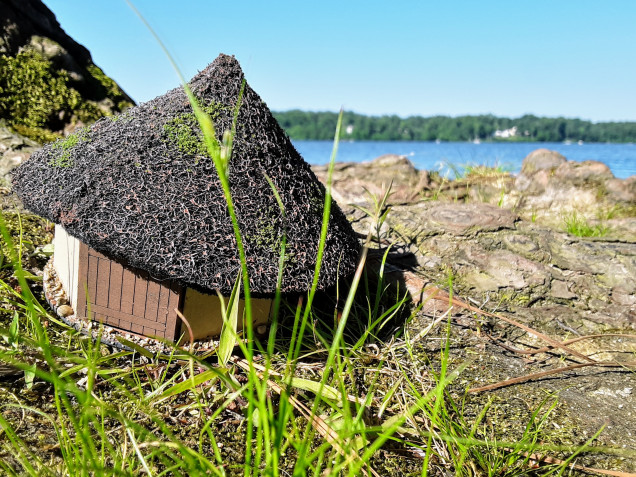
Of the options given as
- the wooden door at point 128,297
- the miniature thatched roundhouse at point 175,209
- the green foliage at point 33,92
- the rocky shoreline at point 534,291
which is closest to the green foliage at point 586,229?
the rocky shoreline at point 534,291

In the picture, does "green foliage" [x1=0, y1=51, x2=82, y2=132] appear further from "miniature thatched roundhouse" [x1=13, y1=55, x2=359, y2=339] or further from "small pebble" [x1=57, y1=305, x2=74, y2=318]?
"small pebble" [x1=57, y1=305, x2=74, y2=318]

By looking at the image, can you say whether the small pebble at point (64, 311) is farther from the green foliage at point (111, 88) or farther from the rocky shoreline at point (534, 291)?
the green foliage at point (111, 88)

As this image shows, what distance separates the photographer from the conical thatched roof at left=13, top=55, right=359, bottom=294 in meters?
2.14

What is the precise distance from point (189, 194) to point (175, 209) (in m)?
0.09

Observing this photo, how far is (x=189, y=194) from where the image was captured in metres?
2.25

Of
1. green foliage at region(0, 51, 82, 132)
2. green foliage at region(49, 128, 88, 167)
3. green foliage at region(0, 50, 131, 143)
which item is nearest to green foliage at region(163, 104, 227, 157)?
green foliage at region(49, 128, 88, 167)

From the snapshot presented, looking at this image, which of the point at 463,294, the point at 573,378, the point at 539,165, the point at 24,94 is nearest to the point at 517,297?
the point at 463,294

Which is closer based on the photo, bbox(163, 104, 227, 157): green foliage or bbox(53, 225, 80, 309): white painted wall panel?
bbox(163, 104, 227, 157): green foliage

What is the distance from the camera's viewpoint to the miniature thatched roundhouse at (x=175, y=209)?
2145 mm

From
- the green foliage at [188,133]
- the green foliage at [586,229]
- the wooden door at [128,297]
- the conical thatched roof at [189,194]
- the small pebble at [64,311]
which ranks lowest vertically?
the small pebble at [64,311]

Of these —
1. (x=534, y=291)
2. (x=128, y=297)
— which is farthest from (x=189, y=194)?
(x=534, y=291)

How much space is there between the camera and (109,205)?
221 centimetres

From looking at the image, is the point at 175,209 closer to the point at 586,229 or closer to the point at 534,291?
the point at 534,291

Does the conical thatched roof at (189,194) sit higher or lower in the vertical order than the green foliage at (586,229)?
higher
